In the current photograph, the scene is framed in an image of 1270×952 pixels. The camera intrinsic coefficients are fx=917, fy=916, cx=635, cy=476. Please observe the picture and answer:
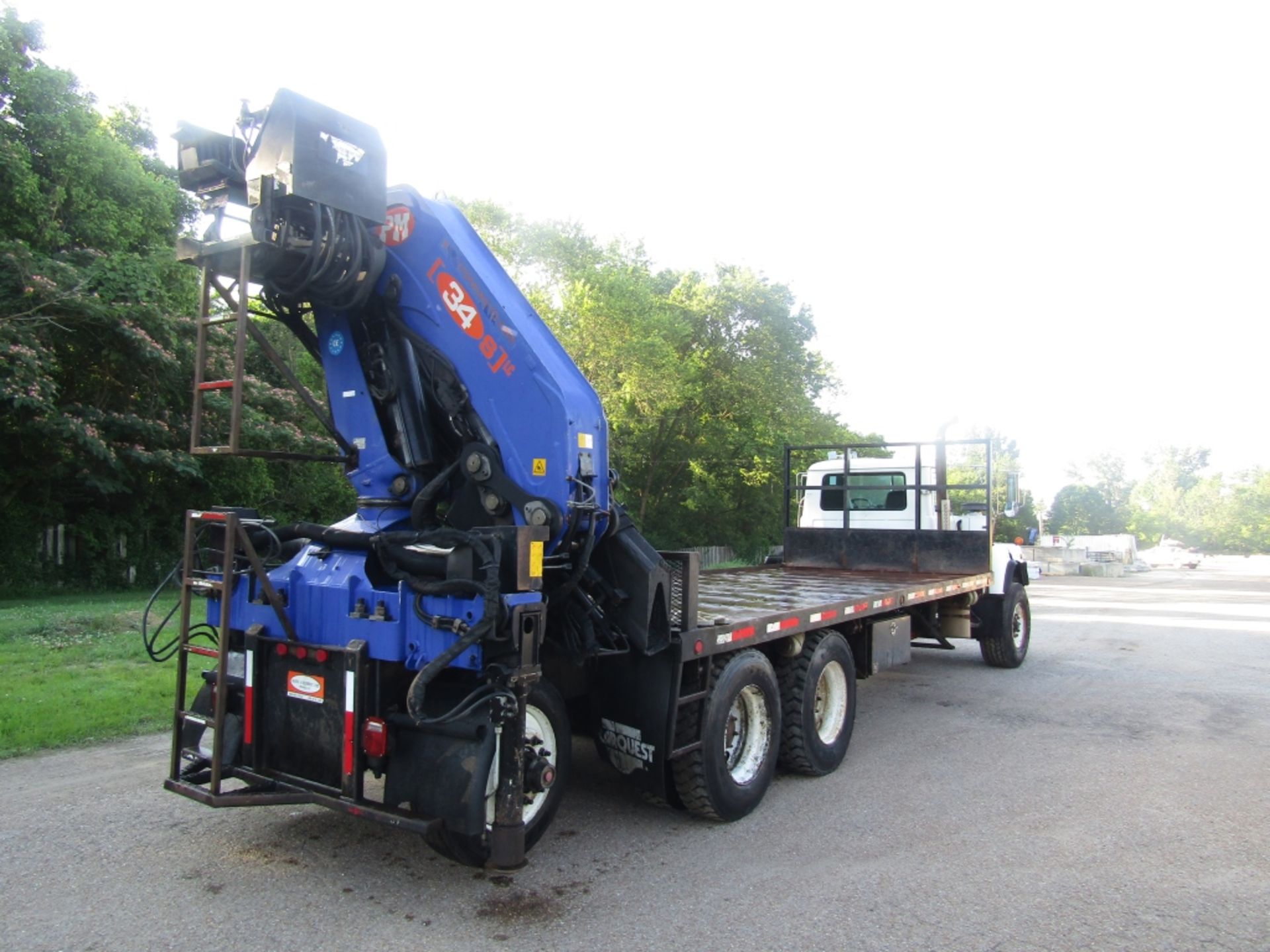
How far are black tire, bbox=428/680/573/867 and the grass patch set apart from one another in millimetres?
3947

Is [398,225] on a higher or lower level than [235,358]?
higher

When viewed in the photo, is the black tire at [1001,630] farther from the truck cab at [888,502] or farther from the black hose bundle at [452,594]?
the black hose bundle at [452,594]

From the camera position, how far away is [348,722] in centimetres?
410

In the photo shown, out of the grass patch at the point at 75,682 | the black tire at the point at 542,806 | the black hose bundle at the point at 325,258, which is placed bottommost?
the grass patch at the point at 75,682

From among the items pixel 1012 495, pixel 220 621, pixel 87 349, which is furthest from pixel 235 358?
pixel 87 349

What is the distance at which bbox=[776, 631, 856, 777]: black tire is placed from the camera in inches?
236

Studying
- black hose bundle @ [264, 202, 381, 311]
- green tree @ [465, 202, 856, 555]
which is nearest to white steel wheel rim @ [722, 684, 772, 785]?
black hose bundle @ [264, 202, 381, 311]

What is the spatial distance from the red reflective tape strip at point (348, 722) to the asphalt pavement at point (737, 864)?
586 mm

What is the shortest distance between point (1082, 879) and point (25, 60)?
70.4 feet

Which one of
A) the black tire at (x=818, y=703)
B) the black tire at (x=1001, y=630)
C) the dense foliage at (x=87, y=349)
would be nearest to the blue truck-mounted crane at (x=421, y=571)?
the black tire at (x=818, y=703)

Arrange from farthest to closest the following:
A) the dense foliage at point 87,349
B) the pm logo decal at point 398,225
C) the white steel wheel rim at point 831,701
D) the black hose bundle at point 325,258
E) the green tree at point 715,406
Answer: the green tree at point 715,406 → the dense foliage at point 87,349 → the white steel wheel rim at point 831,701 → the pm logo decal at point 398,225 → the black hose bundle at point 325,258

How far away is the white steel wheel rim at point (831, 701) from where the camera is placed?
6527 millimetres

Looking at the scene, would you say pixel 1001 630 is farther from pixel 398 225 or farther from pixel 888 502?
pixel 398 225

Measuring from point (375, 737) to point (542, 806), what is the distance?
89 cm
